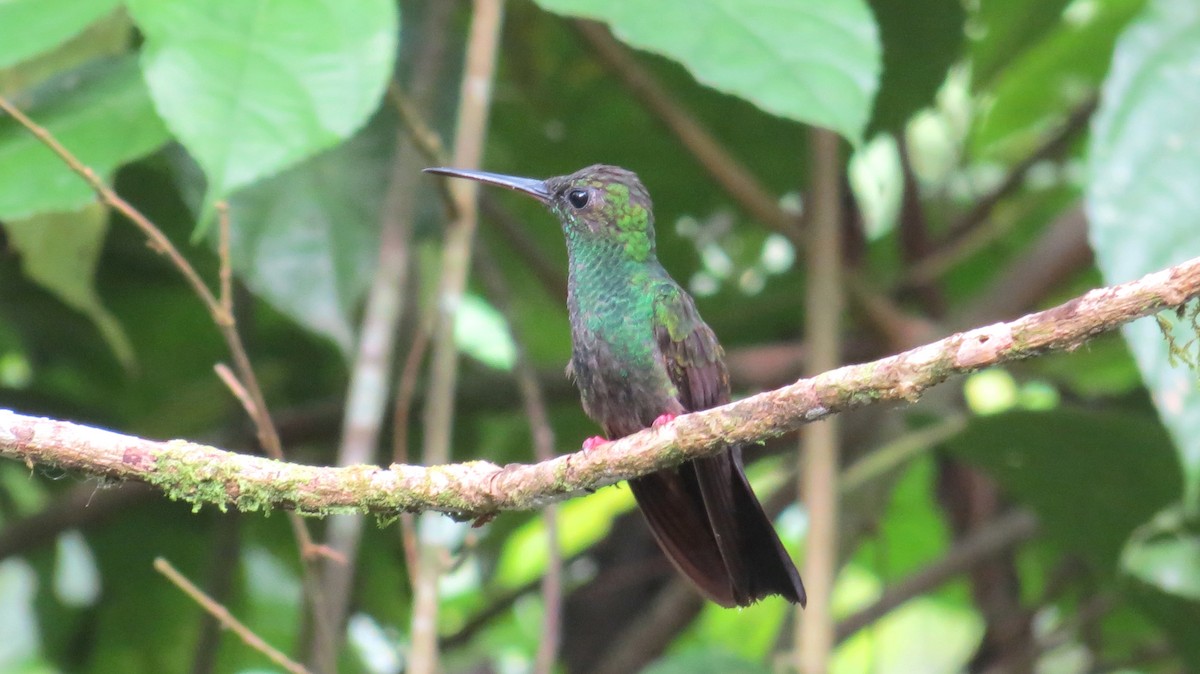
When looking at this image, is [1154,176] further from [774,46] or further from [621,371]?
[621,371]

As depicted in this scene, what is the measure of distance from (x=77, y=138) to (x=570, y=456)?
122cm

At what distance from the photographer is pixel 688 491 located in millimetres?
2410

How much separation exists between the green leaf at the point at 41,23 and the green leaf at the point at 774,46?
2.55ft

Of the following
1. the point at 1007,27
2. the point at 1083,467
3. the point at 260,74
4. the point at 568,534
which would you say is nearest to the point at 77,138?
the point at 260,74

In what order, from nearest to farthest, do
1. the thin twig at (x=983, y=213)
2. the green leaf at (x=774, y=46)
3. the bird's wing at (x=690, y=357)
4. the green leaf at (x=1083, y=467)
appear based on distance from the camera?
the green leaf at (x=774, y=46)
the bird's wing at (x=690, y=357)
the green leaf at (x=1083, y=467)
the thin twig at (x=983, y=213)

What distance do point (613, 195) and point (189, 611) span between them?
7.10 ft

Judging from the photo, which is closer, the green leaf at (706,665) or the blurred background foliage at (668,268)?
the blurred background foliage at (668,268)

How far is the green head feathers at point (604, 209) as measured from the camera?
8.98ft

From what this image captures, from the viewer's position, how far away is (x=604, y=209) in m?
2.77

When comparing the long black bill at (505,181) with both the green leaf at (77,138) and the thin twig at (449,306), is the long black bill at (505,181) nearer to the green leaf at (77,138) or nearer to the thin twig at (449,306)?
the thin twig at (449,306)

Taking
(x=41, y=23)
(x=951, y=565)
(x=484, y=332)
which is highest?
(x=41, y=23)

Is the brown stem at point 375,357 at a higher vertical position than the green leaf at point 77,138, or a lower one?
lower

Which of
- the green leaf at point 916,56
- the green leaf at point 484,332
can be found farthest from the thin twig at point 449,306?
the green leaf at point 484,332

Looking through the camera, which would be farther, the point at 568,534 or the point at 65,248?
the point at 568,534
